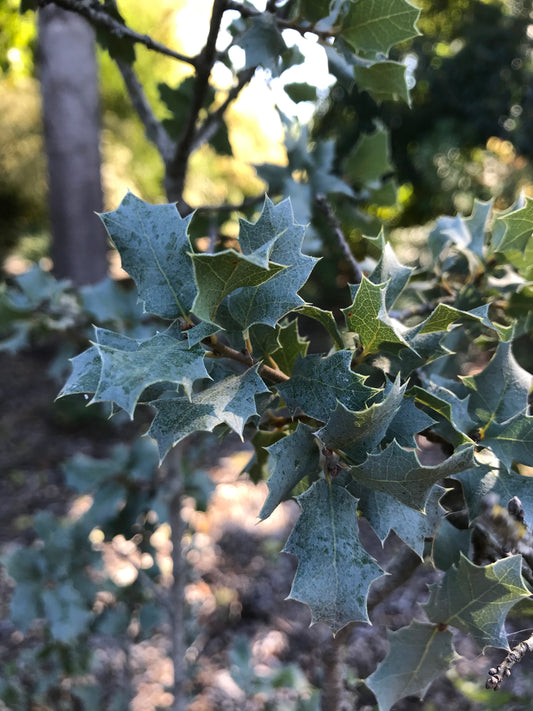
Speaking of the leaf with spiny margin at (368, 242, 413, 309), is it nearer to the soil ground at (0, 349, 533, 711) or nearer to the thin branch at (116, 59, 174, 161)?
the soil ground at (0, 349, 533, 711)

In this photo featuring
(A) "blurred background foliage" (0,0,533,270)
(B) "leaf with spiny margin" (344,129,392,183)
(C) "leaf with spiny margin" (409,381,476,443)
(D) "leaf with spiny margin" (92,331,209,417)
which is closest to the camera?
(D) "leaf with spiny margin" (92,331,209,417)

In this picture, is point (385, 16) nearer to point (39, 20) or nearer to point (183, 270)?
point (183, 270)

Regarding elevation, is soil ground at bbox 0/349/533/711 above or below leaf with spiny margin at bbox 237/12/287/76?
below

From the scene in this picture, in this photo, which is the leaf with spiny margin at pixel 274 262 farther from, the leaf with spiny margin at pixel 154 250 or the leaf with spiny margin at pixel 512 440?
the leaf with spiny margin at pixel 512 440

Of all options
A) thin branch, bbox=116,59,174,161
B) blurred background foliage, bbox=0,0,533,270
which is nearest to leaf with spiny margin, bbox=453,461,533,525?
thin branch, bbox=116,59,174,161

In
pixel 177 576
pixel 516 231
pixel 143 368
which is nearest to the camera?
pixel 143 368

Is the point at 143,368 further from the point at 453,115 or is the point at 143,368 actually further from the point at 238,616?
the point at 453,115

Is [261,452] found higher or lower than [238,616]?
higher

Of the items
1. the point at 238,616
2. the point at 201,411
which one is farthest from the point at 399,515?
the point at 238,616

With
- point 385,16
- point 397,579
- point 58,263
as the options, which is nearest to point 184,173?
point 385,16
